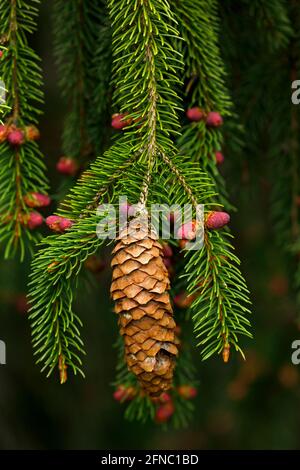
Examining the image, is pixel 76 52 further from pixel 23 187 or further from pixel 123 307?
pixel 123 307

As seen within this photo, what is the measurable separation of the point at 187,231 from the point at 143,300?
11cm

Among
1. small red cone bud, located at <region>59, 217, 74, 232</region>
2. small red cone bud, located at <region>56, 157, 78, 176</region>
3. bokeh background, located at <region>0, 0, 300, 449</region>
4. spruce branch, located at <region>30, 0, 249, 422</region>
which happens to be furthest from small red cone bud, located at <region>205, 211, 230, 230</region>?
bokeh background, located at <region>0, 0, 300, 449</region>

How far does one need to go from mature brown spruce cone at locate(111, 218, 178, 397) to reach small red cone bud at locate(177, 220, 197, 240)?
0.04 metres

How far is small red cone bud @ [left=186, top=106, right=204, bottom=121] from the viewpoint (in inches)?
42.7

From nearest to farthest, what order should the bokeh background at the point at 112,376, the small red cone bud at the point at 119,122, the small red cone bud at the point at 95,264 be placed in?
1. the small red cone bud at the point at 119,122
2. the small red cone bud at the point at 95,264
3. the bokeh background at the point at 112,376

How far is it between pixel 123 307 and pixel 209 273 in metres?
0.13

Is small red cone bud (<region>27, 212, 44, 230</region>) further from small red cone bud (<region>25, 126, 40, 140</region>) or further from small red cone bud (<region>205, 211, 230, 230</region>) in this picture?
small red cone bud (<region>205, 211, 230, 230</region>)

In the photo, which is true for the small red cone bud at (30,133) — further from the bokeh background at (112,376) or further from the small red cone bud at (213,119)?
the bokeh background at (112,376)

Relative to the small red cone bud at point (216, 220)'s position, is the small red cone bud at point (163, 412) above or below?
below

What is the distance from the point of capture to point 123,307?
2.81 feet

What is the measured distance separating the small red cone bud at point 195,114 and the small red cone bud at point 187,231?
267 millimetres

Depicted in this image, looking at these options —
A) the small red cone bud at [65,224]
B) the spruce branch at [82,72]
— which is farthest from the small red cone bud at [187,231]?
the spruce branch at [82,72]

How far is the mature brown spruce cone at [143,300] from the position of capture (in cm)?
85

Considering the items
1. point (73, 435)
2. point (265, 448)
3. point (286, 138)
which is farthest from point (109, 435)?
point (286, 138)
